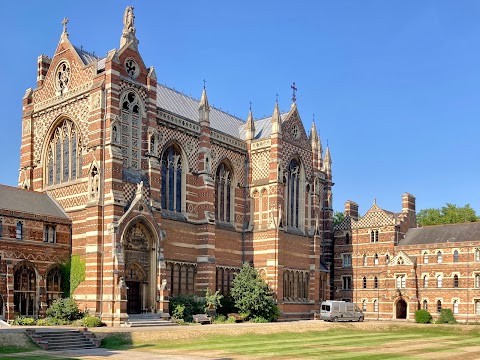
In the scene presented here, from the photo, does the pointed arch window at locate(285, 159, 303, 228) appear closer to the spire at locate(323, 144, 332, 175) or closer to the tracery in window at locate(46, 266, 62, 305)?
the spire at locate(323, 144, 332, 175)

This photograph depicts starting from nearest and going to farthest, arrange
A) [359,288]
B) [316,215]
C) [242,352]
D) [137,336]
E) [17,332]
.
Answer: [242,352] → [17,332] → [137,336] → [316,215] → [359,288]

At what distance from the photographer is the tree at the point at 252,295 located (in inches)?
2238

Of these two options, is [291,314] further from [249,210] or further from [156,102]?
[156,102]

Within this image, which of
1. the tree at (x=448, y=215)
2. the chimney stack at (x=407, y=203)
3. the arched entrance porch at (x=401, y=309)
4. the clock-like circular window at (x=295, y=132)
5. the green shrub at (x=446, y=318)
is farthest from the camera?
the tree at (x=448, y=215)

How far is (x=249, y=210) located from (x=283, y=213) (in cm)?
338

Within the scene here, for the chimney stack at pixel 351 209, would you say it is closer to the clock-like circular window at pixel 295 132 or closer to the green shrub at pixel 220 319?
the clock-like circular window at pixel 295 132

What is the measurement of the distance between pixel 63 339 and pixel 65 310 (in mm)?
9259

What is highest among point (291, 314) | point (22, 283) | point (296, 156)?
point (296, 156)

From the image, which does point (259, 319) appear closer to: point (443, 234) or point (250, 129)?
point (250, 129)

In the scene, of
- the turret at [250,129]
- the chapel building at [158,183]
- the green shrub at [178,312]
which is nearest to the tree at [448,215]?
the chapel building at [158,183]

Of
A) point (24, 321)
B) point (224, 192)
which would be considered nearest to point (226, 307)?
point (224, 192)

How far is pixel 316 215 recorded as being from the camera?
2726 inches


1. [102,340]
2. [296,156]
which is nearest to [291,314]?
[296,156]

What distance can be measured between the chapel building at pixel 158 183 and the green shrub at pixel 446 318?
1307cm
